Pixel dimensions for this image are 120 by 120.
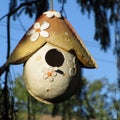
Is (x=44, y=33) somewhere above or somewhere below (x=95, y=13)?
above

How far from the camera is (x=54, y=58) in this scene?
230 cm

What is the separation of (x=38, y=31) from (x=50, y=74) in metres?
0.20

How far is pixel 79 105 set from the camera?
3.49 meters

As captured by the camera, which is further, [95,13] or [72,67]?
[95,13]

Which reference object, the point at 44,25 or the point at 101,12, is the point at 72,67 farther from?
the point at 101,12

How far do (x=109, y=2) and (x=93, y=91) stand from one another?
16350 millimetres

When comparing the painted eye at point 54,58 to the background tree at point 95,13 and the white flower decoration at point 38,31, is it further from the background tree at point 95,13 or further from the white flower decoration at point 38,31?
the background tree at point 95,13

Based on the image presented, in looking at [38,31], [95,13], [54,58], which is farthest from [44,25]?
[95,13]

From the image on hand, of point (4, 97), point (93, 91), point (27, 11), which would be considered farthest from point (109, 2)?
point (93, 91)

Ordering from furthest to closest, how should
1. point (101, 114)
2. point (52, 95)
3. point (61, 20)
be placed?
1. point (101, 114)
2. point (61, 20)
3. point (52, 95)

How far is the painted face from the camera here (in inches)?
86.0

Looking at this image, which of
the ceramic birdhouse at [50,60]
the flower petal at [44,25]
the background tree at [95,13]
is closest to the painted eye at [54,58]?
the ceramic birdhouse at [50,60]

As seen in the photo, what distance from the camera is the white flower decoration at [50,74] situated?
86.0 inches

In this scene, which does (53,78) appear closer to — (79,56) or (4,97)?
(79,56)
